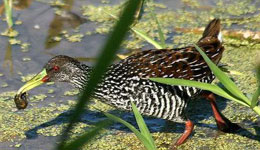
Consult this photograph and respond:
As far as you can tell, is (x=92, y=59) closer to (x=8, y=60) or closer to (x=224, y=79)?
(x=8, y=60)

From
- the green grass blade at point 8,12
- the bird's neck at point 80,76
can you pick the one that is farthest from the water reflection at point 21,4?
the bird's neck at point 80,76

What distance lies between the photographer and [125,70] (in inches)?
178

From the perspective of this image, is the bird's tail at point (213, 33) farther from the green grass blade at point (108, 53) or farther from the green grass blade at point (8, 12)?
the green grass blade at point (108, 53)

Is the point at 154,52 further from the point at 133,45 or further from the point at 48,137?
the point at 133,45

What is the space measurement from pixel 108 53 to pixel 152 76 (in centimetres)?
400

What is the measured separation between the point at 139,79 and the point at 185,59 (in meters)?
0.48

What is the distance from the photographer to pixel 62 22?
7.30m

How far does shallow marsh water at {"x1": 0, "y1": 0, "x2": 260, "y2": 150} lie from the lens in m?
5.03

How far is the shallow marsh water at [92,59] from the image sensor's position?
503cm

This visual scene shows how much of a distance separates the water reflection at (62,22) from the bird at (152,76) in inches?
75.9

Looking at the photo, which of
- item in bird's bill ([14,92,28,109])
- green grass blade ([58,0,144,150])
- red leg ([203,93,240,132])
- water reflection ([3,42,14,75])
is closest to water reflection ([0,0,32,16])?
water reflection ([3,42,14,75])

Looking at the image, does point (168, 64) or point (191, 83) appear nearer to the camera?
point (191, 83)

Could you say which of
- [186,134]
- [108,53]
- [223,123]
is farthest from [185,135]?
[108,53]

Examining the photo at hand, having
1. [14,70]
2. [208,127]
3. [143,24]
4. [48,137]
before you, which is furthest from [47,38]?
[208,127]
